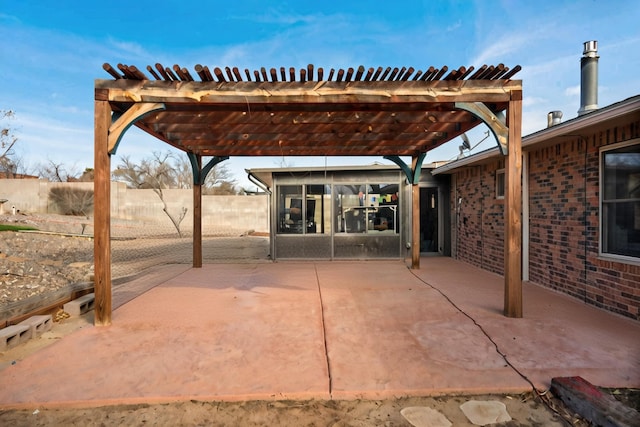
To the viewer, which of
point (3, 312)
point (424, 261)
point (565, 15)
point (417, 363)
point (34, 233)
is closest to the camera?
point (417, 363)

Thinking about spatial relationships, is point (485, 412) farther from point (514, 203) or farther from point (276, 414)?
point (514, 203)

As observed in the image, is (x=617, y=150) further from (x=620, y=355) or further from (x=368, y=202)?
(x=368, y=202)

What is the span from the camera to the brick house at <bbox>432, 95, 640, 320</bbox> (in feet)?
13.5

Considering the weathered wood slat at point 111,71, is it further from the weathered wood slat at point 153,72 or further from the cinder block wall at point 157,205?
the cinder block wall at point 157,205

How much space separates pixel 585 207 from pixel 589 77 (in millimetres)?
2939

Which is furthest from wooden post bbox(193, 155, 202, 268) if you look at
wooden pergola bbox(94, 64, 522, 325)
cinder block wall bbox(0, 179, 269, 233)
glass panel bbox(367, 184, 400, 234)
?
cinder block wall bbox(0, 179, 269, 233)

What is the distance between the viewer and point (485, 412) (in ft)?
7.93

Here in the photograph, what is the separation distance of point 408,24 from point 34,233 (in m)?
14.5

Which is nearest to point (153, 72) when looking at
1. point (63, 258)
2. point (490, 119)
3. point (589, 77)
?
point (490, 119)

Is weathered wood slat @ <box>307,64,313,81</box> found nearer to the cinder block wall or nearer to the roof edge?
the roof edge

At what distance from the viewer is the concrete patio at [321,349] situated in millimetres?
2701

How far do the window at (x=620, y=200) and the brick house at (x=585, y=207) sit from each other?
1cm

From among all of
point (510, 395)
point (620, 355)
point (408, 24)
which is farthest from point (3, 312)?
point (408, 24)

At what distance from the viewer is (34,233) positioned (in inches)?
493
